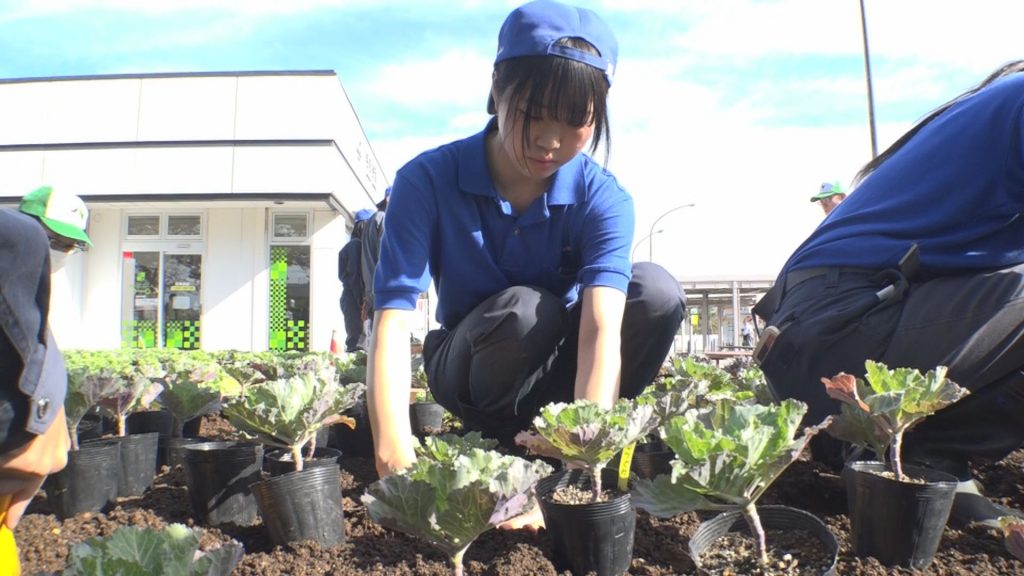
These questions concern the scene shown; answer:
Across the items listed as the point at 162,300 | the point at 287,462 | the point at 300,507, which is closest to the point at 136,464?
the point at 287,462

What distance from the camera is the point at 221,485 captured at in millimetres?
2014

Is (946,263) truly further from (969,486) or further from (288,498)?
(288,498)

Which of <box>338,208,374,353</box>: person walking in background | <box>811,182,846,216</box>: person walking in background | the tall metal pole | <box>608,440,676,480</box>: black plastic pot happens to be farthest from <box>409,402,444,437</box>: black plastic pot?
the tall metal pole

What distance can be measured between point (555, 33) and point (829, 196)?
5452 millimetres

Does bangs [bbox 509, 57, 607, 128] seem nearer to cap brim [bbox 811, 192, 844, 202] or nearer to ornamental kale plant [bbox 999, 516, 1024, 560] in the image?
ornamental kale plant [bbox 999, 516, 1024, 560]

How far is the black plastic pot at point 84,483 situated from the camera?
212 centimetres

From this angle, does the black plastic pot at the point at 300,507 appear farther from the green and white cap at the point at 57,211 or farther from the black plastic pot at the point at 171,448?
the green and white cap at the point at 57,211

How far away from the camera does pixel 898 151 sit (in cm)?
245

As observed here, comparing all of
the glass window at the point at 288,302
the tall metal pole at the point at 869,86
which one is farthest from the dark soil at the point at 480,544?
the glass window at the point at 288,302

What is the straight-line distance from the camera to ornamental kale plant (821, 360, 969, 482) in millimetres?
1460

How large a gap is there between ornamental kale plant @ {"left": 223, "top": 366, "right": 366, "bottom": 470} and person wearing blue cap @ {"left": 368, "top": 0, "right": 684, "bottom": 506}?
0.63 feet

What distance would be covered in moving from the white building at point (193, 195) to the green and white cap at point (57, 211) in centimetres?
1069

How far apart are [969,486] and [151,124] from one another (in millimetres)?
15820

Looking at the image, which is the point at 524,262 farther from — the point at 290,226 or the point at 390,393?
the point at 290,226
